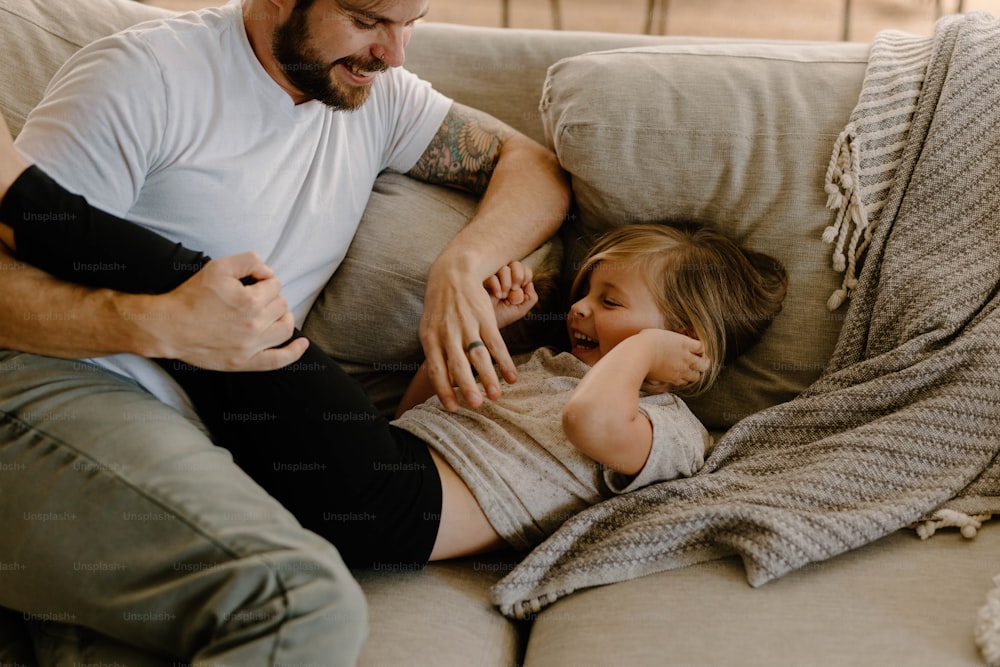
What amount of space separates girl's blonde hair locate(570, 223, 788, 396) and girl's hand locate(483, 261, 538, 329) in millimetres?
129

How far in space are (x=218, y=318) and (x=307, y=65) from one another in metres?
0.47

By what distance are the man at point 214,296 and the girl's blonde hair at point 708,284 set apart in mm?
219

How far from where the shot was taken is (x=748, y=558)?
1.21 meters

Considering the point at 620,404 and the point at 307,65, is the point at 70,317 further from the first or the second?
the point at 620,404

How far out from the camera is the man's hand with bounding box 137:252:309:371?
3.81 ft

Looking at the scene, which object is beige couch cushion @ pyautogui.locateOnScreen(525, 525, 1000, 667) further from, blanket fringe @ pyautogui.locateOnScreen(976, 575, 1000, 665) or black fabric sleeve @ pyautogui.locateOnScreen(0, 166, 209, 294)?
black fabric sleeve @ pyautogui.locateOnScreen(0, 166, 209, 294)

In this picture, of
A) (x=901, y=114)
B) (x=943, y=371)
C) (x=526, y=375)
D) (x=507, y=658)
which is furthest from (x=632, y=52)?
(x=507, y=658)

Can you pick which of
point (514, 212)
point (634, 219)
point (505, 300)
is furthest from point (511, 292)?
point (634, 219)

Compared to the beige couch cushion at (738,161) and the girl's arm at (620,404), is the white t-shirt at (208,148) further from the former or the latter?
the girl's arm at (620,404)

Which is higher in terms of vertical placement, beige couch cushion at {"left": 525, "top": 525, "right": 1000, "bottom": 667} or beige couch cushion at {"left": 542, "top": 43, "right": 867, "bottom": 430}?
beige couch cushion at {"left": 542, "top": 43, "right": 867, "bottom": 430}

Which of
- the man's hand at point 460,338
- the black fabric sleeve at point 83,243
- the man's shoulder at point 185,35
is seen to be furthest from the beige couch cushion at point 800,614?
the man's shoulder at point 185,35

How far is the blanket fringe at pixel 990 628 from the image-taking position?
40.4 inches

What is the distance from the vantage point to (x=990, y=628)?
1049mm

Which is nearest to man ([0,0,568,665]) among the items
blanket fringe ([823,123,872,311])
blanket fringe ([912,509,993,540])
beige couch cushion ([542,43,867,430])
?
beige couch cushion ([542,43,867,430])
